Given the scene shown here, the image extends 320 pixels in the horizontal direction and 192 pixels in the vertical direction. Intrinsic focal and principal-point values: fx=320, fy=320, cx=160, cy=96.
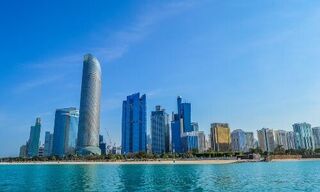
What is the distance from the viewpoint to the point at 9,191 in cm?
A: 5166

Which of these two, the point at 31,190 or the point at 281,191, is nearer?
the point at 281,191

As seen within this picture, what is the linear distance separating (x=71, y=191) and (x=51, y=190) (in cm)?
408

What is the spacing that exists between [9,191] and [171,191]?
26.2 m

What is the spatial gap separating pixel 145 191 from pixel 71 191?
11403 mm

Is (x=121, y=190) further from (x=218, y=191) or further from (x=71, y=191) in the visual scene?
(x=218, y=191)

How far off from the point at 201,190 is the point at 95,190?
55.2 ft

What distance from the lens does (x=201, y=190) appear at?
50250 millimetres

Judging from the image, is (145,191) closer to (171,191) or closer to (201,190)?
(171,191)

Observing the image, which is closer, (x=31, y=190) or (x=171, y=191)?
(x=171, y=191)

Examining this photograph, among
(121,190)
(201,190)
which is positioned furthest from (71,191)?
(201,190)

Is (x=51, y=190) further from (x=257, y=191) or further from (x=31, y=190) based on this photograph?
(x=257, y=191)

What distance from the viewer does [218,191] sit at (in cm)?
4903

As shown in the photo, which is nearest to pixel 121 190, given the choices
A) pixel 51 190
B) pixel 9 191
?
pixel 51 190

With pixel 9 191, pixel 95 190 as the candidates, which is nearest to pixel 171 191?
pixel 95 190
